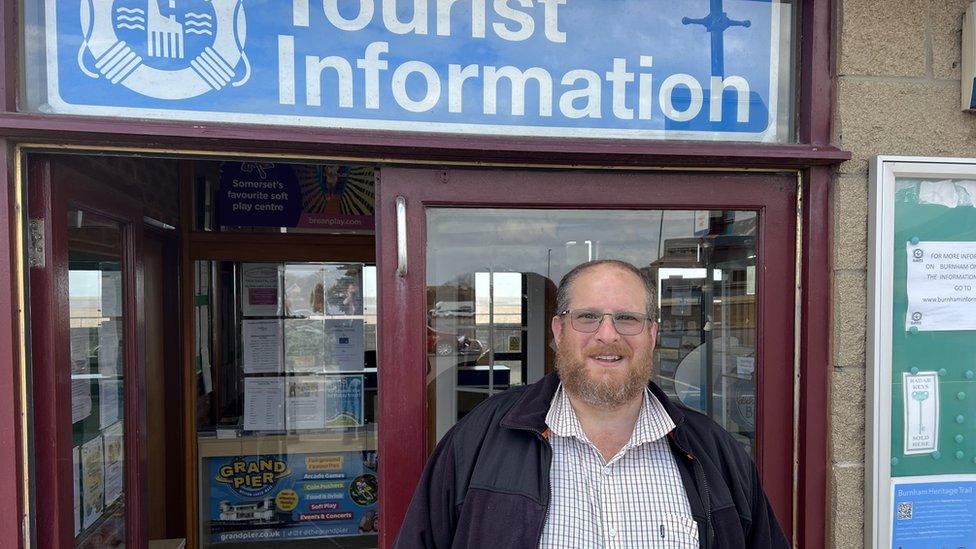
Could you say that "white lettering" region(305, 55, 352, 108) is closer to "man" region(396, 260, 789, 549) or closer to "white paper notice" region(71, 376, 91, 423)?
"man" region(396, 260, 789, 549)

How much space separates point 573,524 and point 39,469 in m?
1.53

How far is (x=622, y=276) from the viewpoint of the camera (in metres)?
1.58

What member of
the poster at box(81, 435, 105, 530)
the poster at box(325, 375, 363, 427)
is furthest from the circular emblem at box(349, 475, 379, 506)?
the poster at box(81, 435, 105, 530)

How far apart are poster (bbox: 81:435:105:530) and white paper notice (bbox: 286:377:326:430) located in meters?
1.69

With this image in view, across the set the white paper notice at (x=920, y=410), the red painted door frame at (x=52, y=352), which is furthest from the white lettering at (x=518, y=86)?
the white paper notice at (x=920, y=410)

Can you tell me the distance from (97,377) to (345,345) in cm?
182

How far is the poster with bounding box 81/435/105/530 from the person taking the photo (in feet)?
6.88

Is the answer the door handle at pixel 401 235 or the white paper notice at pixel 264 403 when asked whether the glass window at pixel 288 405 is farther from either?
the door handle at pixel 401 235

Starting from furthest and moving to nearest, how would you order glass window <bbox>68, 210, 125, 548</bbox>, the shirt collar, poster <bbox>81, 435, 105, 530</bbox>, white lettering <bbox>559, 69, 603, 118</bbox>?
1. poster <bbox>81, 435, 105, 530</bbox>
2. glass window <bbox>68, 210, 125, 548</bbox>
3. white lettering <bbox>559, 69, 603, 118</bbox>
4. the shirt collar

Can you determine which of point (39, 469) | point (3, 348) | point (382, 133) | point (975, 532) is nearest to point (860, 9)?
point (382, 133)

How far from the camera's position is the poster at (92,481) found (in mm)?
2098

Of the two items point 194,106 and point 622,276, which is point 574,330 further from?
point 194,106

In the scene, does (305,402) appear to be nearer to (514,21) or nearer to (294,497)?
(294,497)

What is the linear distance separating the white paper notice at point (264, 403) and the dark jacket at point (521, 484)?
268 centimetres
